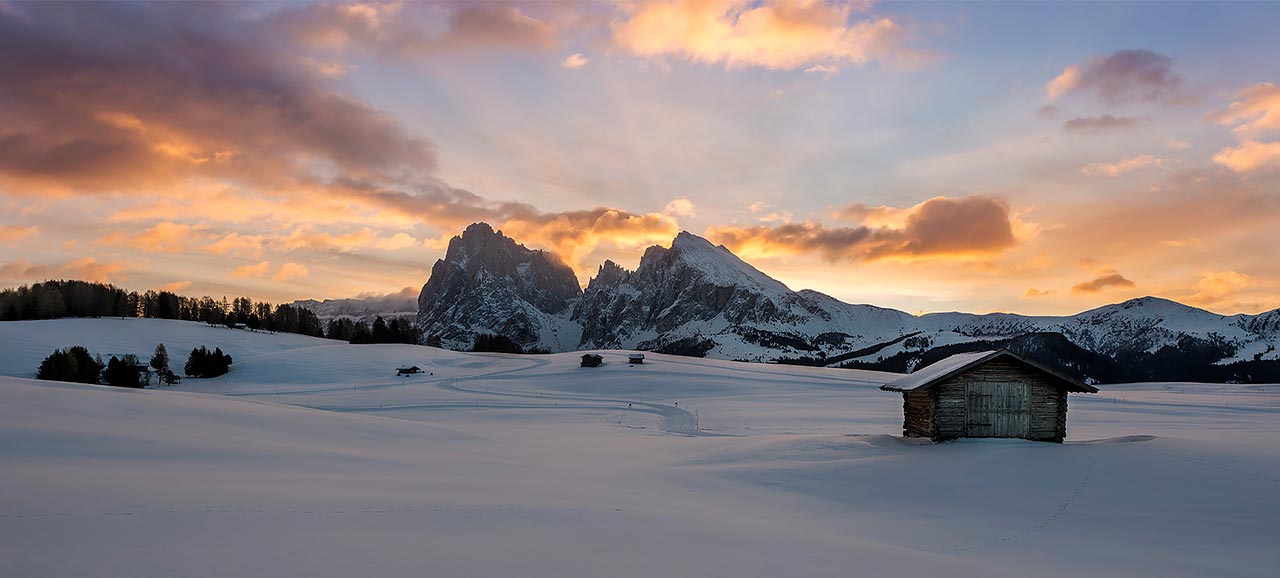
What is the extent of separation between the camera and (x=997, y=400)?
30469 millimetres

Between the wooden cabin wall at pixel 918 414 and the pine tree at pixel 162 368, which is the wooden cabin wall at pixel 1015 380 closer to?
the wooden cabin wall at pixel 918 414

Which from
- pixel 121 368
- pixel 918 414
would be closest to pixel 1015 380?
pixel 918 414

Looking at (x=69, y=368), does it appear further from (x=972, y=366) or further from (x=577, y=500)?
(x=972, y=366)

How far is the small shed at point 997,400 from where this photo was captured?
30266 millimetres

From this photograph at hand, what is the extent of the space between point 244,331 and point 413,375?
7258cm

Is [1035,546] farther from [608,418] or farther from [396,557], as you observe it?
[608,418]

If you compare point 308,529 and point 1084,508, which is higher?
point 308,529

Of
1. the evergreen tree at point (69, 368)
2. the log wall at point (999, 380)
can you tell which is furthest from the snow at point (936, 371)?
the evergreen tree at point (69, 368)

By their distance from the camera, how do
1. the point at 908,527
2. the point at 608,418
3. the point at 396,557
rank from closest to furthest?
the point at 396,557 → the point at 908,527 → the point at 608,418

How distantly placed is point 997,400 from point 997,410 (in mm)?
472

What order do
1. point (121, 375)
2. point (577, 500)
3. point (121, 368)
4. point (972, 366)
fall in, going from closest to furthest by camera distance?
point (577, 500) < point (972, 366) < point (121, 375) < point (121, 368)

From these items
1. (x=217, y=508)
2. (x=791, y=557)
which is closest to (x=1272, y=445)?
(x=791, y=557)

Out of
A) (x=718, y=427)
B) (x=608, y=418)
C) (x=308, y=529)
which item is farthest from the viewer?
(x=608, y=418)

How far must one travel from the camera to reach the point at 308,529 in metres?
10.9
